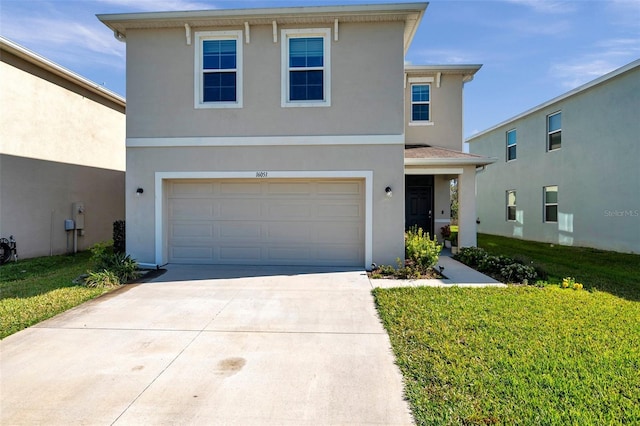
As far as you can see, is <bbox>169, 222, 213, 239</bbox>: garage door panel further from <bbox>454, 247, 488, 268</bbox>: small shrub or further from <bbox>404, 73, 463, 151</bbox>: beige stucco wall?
<bbox>404, 73, 463, 151</bbox>: beige stucco wall

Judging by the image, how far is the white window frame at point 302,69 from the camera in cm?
824

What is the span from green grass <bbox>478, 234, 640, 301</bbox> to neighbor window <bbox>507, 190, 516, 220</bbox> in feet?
13.8

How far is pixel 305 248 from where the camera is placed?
343 inches

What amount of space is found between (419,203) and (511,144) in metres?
8.41

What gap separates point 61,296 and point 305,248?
5.09m

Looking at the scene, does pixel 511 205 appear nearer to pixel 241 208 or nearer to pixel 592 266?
pixel 592 266

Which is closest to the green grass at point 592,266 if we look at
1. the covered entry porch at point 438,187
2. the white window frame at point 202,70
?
the covered entry porch at point 438,187

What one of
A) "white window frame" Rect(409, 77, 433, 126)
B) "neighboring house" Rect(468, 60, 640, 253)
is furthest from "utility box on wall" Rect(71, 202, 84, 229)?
"neighboring house" Rect(468, 60, 640, 253)

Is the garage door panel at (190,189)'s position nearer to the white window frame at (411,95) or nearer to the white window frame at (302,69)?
the white window frame at (302,69)

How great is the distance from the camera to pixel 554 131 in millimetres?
14016

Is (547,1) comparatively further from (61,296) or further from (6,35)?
(6,35)

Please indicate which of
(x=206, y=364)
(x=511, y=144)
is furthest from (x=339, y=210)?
(x=511, y=144)

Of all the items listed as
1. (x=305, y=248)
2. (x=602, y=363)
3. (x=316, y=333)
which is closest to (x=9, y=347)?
(x=316, y=333)

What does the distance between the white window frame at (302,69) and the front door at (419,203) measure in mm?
5013
